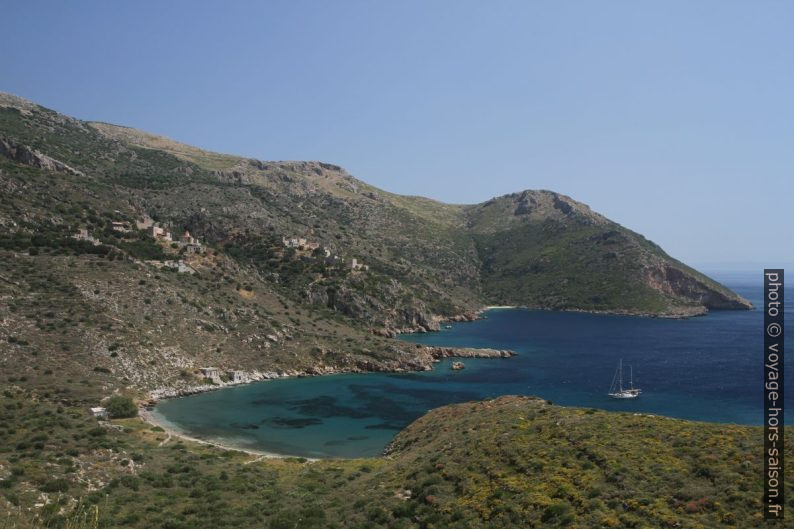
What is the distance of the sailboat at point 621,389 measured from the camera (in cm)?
7544

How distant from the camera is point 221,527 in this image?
953 inches

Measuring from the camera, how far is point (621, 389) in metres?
79.4

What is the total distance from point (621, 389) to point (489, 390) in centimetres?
2000

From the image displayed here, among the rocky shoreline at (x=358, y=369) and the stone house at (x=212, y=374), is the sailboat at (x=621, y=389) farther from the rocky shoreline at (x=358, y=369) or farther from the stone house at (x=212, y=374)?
the stone house at (x=212, y=374)

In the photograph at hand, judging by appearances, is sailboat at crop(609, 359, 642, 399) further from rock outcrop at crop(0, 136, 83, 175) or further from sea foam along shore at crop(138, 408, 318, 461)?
rock outcrop at crop(0, 136, 83, 175)

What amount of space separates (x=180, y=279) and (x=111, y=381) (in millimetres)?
31989

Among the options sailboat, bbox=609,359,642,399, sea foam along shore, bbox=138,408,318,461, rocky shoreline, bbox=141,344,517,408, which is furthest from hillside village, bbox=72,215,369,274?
sailboat, bbox=609,359,642,399

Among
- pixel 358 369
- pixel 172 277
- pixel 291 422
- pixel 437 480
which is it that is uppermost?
pixel 172 277

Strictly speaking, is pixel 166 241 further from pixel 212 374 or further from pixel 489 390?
pixel 489 390

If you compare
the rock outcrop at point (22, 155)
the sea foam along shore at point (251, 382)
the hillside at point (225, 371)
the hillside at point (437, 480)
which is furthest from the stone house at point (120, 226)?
the hillside at point (437, 480)

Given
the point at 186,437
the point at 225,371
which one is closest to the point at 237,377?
the point at 225,371

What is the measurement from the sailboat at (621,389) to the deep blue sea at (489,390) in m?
1.28

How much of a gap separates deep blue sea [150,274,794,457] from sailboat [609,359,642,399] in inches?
50.2

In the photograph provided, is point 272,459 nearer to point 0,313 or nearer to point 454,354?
point 0,313
